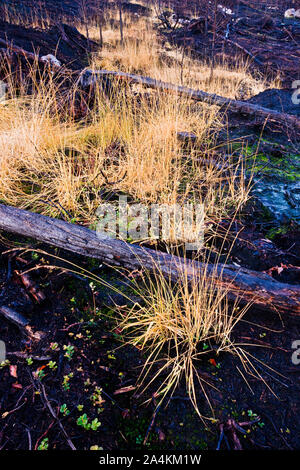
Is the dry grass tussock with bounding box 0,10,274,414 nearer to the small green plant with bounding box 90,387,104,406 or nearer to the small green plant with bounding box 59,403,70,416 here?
the small green plant with bounding box 90,387,104,406

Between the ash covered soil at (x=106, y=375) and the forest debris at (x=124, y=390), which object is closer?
the ash covered soil at (x=106, y=375)

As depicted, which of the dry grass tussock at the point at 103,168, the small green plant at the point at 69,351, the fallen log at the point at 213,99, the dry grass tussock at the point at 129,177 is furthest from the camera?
the fallen log at the point at 213,99

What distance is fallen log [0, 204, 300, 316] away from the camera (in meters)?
1.83

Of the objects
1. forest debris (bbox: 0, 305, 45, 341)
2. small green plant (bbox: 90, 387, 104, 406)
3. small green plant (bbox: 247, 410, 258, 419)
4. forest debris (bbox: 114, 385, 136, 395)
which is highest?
forest debris (bbox: 0, 305, 45, 341)

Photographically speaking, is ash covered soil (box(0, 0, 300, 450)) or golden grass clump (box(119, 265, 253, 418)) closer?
ash covered soil (box(0, 0, 300, 450))

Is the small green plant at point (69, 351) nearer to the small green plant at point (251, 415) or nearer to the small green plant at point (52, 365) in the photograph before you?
the small green plant at point (52, 365)

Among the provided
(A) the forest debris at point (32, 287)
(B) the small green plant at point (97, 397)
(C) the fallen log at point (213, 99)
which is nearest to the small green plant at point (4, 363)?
(A) the forest debris at point (32, 287)

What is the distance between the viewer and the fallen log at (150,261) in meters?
1.83

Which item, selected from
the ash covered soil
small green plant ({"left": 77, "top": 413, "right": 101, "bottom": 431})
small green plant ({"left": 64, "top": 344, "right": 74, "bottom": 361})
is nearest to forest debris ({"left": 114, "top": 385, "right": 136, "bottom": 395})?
the ash covered soil

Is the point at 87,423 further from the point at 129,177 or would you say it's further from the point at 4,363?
the point at 129,177

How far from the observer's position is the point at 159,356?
5.61ft

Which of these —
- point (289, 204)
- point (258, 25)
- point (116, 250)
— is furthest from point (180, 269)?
point (258, 25)

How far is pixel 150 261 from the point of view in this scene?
6.56 ft

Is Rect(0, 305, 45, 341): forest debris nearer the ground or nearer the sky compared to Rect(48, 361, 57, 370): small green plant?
nearer the sky
